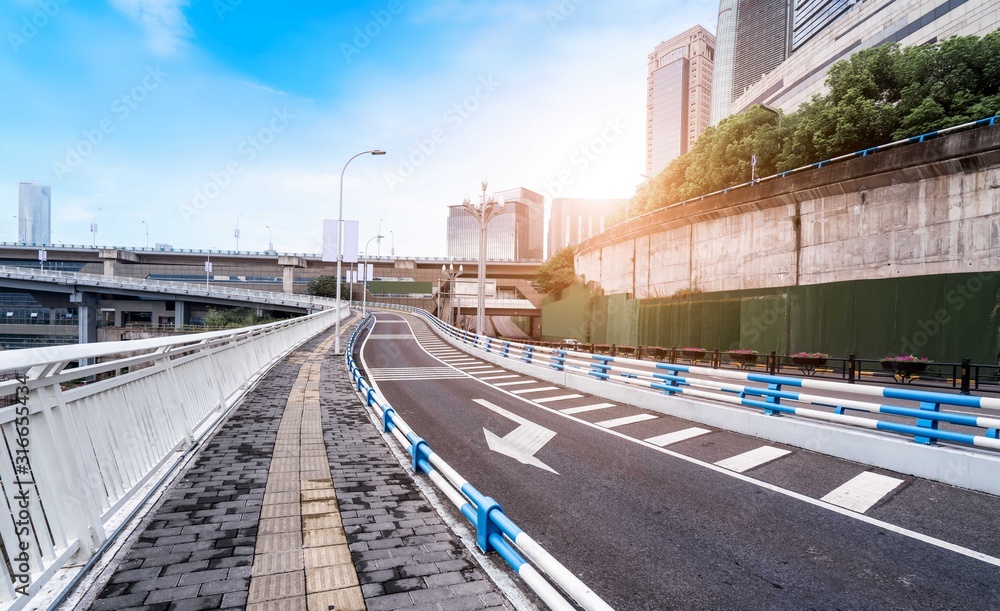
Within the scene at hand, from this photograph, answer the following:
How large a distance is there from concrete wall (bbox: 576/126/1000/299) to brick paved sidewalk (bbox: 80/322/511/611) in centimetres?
2560

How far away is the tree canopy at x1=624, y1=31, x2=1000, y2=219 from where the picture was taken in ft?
93.0

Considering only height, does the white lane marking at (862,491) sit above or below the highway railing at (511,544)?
below

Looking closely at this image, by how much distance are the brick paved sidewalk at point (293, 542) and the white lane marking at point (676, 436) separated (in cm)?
486

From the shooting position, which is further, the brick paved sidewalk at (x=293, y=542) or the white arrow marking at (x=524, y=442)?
the white arrow marking at (x=524, y=442)

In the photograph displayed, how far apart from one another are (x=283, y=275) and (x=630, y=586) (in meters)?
111

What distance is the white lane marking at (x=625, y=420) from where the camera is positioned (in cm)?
1008

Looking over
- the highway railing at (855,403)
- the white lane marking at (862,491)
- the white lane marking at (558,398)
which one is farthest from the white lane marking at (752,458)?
the white lane marking at (558,398)

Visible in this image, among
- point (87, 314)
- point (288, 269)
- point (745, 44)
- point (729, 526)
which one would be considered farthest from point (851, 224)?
point (745, 44)

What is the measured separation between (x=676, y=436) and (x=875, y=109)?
33.7 metres

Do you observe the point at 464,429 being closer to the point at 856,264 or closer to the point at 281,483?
the point at 281,483

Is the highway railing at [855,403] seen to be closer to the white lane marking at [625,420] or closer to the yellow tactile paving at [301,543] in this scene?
the white lane marking at [625,420]

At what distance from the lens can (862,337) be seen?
902 inches

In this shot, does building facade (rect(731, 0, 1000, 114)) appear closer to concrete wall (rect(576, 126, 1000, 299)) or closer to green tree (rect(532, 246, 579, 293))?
concrete wall (rect(576, 126, 1000, 299))

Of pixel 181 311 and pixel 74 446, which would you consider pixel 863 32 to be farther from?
pixel 181 311
